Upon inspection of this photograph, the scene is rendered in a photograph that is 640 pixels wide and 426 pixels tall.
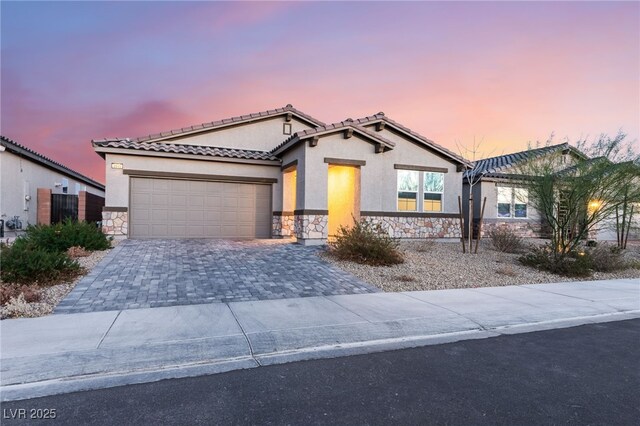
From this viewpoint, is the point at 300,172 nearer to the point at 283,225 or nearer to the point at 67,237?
the point at 283,225

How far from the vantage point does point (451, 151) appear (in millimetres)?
16812

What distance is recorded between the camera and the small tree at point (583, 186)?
1131 centimetres

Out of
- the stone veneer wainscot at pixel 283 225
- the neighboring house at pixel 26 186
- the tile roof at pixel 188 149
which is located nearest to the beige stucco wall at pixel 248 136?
the tile roof at pixel 188 149

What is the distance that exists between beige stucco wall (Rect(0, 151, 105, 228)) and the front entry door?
1357 centimetres

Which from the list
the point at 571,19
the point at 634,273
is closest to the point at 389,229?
the point at 634,273

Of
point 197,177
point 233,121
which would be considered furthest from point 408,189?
point 197,177

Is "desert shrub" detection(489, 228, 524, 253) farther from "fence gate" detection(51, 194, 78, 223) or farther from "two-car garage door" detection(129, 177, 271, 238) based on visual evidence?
"fence gate" detection(51, 194, 78, 223)

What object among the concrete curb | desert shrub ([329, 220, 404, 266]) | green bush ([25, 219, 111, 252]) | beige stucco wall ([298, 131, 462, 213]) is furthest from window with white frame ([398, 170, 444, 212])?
green bush ([25, 219, 111, 252])

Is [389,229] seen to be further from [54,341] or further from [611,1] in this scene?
[54,341]

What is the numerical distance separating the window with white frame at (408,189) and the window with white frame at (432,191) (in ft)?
1.48

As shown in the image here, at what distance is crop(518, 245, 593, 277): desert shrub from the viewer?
35.5 feet

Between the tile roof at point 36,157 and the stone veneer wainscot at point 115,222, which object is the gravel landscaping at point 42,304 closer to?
the stone veneer wainscot at point 115,222

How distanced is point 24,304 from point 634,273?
15755 millimetres

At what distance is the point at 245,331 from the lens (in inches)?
209
